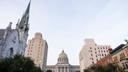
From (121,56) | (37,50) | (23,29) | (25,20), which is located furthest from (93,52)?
(121,56)

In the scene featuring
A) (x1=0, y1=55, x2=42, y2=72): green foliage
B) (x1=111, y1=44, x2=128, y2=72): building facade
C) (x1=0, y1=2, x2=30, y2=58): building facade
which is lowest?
(x1=0, y1=55, x2=42, y2=72): green foliage

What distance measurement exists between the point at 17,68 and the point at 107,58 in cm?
3543

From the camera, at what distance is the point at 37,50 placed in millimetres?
158500

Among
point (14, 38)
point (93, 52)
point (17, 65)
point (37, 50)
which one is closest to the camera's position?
point (17, 65)

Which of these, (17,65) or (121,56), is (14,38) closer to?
(17,65)

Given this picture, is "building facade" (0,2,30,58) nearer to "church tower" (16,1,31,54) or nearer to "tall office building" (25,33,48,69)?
"church tower" (16,1,31,54)

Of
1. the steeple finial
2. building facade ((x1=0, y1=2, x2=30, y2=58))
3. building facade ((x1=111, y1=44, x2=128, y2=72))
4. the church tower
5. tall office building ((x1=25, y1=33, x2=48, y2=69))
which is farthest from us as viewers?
tall office building ((x1=25, y1=33, x2=48, y2=69))

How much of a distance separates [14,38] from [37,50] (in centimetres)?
8744

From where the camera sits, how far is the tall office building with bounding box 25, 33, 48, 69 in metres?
154

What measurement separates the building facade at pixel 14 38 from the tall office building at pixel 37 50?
71.5 m

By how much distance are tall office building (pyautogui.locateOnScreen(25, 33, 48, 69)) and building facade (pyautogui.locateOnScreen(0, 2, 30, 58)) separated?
71.5 metres

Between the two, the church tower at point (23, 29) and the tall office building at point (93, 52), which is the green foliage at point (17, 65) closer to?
the church tower at point (23, 29)

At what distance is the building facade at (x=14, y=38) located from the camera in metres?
64.6

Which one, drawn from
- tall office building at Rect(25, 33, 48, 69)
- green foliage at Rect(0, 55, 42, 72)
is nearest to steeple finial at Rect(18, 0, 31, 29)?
green foliage at Rect(0, 55, 42, 72)
